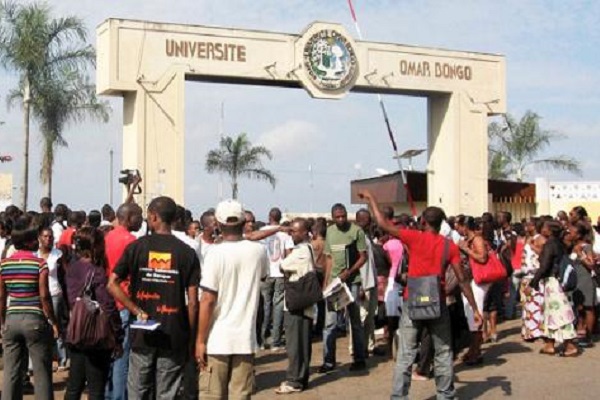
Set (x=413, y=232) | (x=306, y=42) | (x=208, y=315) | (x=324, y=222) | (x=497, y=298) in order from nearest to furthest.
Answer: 1. (x=208, y=315)
2. (x=413, y=232)
3. (x=324, y=222)
4. (x=497, y=298)
5. (x=306, y=42)

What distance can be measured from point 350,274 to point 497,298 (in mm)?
4093

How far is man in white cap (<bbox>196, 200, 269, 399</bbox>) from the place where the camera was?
19.7ft

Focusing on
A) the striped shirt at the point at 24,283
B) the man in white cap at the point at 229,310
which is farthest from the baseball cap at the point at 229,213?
the striped shirt at the point at 24,283

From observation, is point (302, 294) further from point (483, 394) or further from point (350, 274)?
point (483, 394)

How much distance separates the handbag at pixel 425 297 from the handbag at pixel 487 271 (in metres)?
2.77

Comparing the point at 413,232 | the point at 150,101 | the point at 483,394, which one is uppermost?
the point at 150,101

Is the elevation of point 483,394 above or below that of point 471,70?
below

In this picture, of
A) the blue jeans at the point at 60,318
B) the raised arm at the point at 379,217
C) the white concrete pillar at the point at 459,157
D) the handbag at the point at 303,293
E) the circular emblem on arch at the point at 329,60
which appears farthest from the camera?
the white concrete pillar at the point at 459,157

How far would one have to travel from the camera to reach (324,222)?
10.8 m

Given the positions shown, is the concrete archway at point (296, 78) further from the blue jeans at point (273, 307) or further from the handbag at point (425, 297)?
the handbag at point (425, 297)

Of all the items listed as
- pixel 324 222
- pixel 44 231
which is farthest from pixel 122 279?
pixel 324 222

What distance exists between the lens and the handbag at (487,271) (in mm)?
10469

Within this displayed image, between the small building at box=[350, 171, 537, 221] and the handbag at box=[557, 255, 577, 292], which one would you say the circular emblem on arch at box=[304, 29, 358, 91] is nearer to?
the small building at box=[350, 171, 537, 221]

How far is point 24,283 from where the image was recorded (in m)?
6.85
